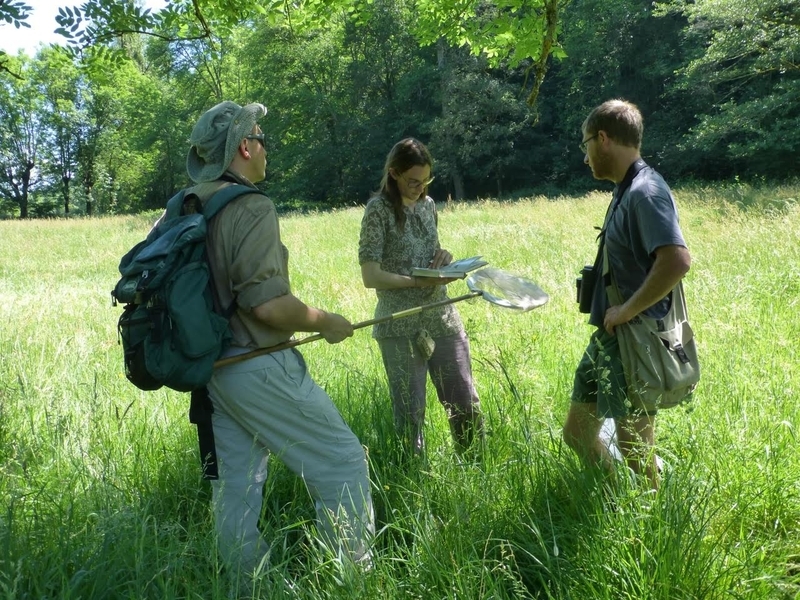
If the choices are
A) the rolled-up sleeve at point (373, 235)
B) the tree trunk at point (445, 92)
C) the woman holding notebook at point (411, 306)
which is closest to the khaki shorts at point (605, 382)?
the woman holding notebook at point (411, 306)

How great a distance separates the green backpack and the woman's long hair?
1343 mm

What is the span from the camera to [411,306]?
354 centimetres

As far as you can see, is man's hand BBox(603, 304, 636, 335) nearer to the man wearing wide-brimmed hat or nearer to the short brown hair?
the short brown hair

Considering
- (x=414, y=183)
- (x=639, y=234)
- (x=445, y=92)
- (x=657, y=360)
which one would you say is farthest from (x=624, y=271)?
(x=445, y=92)

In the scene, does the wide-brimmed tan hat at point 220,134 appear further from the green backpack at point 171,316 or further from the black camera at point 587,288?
the black camera at point 587,288

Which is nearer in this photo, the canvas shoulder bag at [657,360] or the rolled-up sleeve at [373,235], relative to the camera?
the canvas shoulder bag at [657,360]

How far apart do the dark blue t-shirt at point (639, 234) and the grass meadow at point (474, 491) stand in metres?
0.51

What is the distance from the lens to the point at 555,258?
8.84m

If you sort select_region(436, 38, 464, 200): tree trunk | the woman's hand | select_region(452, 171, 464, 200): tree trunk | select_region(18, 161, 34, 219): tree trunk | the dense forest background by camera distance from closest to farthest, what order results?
the woman's hand, the dense forest background, select_region(436, 38, 464, 200): tree trunk, select_region(452, 171, 464, 200): tree trunk, select_region(18, 161, 34, 219): tree trunk

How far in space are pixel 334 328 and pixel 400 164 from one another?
116cm

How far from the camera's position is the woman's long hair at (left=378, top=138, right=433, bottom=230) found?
11.2 ft

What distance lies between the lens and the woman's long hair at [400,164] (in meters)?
3.42

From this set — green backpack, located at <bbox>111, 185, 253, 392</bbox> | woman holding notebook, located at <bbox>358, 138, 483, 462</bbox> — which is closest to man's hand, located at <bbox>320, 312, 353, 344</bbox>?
green backpack, located at <bbox>111, 185, 253, 392</bbox>

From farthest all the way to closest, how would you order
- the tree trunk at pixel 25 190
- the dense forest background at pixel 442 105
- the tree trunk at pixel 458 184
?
the tree trunk at pixel 25 190 → the tree trunk at pixel 458 184 → the dense forest background at pixel 442 105
